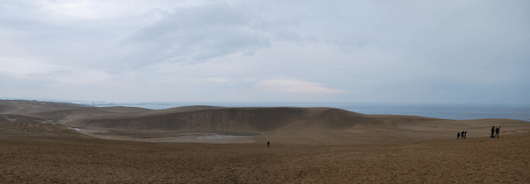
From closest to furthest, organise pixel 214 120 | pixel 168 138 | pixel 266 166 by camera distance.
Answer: pixel 266 166, pixel 168 138, pixel 214 120

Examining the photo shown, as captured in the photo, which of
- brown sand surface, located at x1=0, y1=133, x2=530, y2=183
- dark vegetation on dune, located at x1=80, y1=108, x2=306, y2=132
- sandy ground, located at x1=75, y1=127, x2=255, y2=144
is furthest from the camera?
dark vegetation on dune, located at x1=80, y1=108, x2=306, y2=132

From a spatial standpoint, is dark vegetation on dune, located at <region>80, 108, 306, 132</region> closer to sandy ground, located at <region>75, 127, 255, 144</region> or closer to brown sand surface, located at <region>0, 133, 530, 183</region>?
sandy ground, located at <region>75, 127, 255, 144</region>

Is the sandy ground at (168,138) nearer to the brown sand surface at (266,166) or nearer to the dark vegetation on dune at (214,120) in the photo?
the dark vegetation on dune at (214,120)

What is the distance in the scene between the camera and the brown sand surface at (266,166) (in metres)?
11.5

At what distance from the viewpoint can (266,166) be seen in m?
16.7

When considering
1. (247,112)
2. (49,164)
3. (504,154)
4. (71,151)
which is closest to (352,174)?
(504,154)

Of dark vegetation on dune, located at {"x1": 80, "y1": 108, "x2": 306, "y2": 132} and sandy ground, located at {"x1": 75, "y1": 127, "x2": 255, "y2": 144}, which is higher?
dark vegetation on dune, located at {"x1": 80, "y1": 108, "x2": 306, "y2": 132}

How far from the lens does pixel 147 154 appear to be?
19.4 metres

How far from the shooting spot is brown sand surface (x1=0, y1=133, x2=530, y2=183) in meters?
11.5

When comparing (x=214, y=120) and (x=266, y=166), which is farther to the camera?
(x=214, y=120)

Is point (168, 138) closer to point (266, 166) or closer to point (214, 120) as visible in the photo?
point (214, 120)

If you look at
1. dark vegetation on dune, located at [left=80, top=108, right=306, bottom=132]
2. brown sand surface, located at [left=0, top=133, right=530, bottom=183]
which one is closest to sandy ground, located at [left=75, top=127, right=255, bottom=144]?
dark vegetation on dune, located at [left=80, top=108, right=306, bottom=132]

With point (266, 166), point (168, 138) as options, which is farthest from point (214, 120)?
point (266, 166)

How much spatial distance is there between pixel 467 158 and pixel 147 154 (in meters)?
19.9
